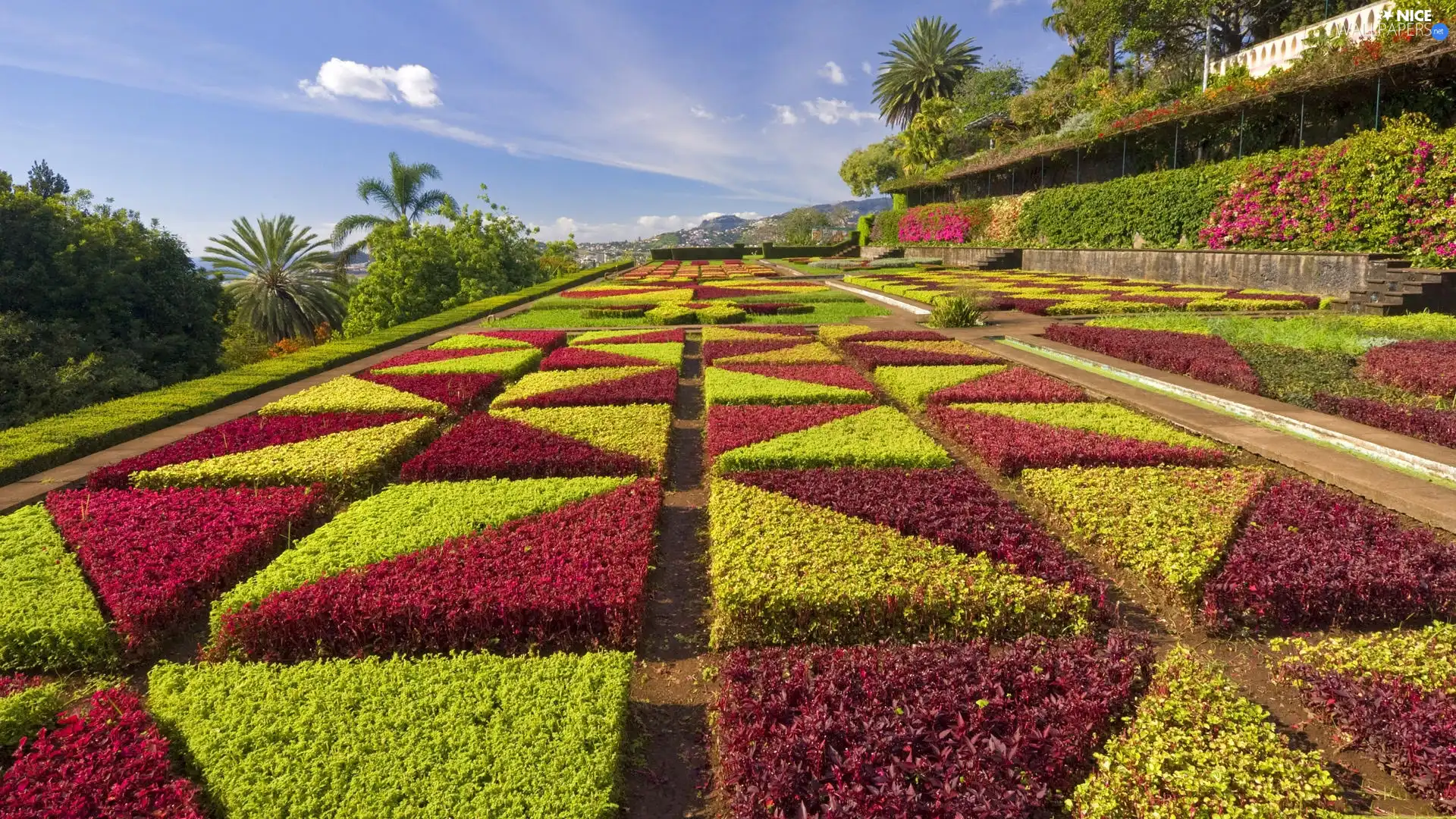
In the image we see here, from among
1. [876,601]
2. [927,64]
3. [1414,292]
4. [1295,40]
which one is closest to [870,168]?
[927,64]

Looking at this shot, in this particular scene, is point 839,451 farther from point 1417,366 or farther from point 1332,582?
point 1417,366

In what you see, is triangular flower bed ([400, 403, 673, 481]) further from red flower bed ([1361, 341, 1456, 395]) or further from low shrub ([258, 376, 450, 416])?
red flower bed ([1361, 341, 1456, 395])

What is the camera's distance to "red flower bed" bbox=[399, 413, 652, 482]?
21.8ft

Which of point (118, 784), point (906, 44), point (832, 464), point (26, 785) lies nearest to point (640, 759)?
point (118, 784)

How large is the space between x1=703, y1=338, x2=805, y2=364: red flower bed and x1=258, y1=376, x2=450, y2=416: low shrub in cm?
480

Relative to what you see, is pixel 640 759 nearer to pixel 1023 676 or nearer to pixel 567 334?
pixel 1023 676

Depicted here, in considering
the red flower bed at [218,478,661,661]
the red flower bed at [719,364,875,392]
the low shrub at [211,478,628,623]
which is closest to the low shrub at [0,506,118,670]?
the low shrub at [211,478,628,623]

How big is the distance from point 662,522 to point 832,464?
1.72 metres

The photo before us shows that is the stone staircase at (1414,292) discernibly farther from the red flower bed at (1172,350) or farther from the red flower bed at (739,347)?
the red flower bed at (739,347)

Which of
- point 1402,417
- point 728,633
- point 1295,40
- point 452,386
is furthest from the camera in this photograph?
point 1295,40

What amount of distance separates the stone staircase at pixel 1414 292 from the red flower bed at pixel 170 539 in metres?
18.6

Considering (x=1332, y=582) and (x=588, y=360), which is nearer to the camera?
(x=1332, y=582)

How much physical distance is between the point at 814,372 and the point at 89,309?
17.4 m

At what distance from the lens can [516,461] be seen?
672 centimetres
